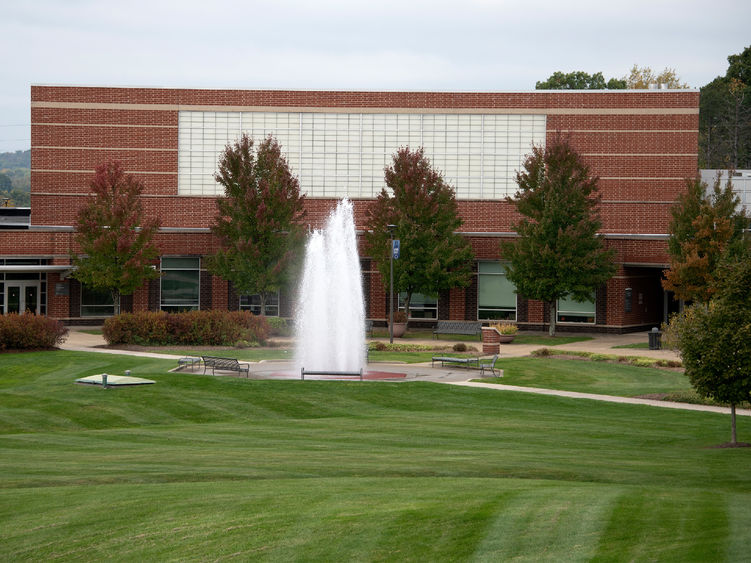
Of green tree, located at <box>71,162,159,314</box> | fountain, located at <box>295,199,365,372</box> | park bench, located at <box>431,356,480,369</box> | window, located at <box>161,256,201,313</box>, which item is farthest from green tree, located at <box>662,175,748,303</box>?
window, located at <box>161,256,201,313</box>

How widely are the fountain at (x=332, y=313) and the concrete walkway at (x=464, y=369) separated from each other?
3.17ft

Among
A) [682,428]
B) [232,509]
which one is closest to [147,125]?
[682,428]

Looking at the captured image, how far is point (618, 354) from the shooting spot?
118 feet

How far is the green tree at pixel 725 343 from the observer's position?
720 inches

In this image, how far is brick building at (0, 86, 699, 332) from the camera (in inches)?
2000

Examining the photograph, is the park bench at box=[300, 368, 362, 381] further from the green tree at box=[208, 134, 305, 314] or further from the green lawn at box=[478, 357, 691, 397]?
the green tree at box=[208, 134, 305, 314]

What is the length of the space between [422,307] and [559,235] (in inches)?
395

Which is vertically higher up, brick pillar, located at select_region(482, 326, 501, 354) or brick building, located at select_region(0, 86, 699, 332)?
brick building, located at select_region(0, 86, 699, 332)

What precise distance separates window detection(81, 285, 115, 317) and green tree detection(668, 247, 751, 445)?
3564cm

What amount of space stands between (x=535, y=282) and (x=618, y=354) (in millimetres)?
8465

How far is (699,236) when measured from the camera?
40250 mm

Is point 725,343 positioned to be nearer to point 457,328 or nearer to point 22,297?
point 457,328

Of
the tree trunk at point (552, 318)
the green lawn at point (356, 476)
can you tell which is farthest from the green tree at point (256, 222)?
the green lawn at point (356, 476)

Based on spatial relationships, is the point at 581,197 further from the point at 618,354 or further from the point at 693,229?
the point at 618,354
